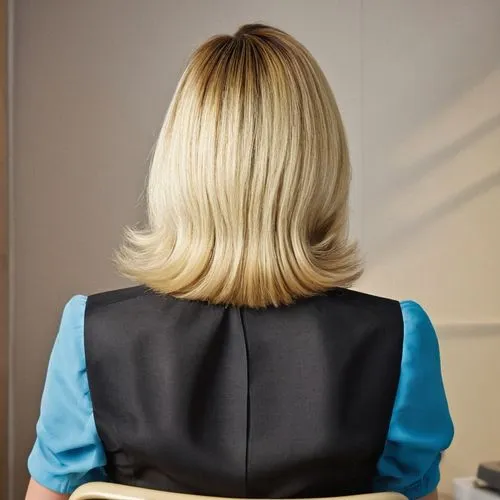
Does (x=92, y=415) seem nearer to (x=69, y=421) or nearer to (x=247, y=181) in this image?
(x=69, y=421)

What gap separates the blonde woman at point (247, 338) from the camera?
920 millimetres

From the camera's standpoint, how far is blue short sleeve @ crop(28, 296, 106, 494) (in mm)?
961

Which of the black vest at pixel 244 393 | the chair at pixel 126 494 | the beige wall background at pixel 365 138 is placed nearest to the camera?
the chair at pixel 126 494

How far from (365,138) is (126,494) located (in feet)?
6.23

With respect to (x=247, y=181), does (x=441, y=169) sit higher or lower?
higher

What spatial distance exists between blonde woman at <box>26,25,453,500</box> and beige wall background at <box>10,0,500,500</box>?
128cm

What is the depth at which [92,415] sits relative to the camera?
0.95m

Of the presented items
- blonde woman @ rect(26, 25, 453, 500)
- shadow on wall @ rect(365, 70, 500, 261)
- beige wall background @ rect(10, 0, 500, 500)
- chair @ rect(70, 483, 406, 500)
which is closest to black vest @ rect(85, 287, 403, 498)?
blonde woman @ rect(26, 25, 453, 500)

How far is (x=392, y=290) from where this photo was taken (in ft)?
8.37

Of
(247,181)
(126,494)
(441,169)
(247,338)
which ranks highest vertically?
(441,169)

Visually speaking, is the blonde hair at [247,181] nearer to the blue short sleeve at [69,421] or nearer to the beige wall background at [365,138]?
the blue short sleeve at [69,421]

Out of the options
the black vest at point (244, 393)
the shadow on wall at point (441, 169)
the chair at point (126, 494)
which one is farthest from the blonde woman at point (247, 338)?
the shadow on wall at point (441, 169)

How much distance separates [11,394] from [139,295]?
4.47 feet

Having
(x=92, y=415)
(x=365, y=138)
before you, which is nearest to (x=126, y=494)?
(x=92, y=415)
